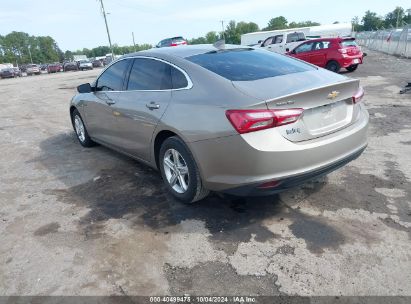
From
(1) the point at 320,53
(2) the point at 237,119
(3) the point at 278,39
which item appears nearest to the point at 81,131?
(2) the point at 237,119

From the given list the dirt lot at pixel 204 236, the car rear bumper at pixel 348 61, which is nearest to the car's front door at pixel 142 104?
the dirt lot at pixel 204 236

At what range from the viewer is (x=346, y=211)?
11.7ft

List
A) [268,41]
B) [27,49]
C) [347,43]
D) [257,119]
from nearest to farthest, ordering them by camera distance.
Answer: [257,119] → [347,43] → [268,41] → [27,49]

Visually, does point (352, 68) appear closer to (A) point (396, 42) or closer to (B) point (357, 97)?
(A) point (396, 42)

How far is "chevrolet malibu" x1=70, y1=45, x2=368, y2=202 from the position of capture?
3027 millimetres

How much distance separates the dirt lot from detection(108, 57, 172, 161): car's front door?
58 centimetres

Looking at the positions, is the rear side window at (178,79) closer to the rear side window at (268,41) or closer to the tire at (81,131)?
the tire at (81,131)

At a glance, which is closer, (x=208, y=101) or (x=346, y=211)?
(x=208, y=101)

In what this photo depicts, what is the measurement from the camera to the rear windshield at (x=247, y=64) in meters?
3.57

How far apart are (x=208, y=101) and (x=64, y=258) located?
1.87m

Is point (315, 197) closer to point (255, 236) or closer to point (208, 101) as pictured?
point (255, 236)

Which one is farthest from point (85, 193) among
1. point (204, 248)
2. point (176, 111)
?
point (204, 248)

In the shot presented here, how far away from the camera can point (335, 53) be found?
14.8 metres

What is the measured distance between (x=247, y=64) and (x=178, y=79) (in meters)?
0.76
